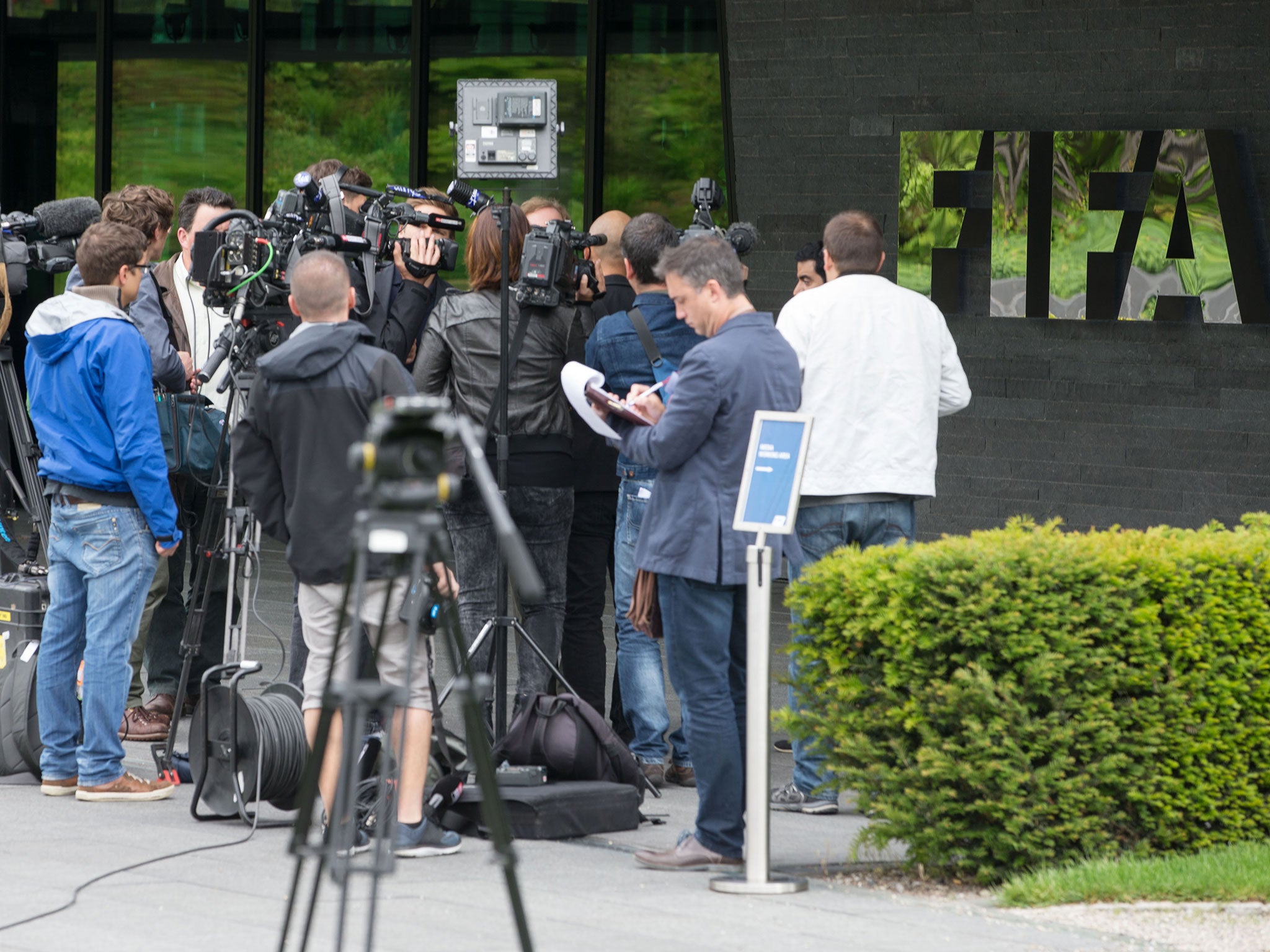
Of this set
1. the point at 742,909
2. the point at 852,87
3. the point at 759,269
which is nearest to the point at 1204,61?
the point at 852,87

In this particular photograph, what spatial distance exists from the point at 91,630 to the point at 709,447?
2.29m

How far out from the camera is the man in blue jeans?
Answer: 6270 mm

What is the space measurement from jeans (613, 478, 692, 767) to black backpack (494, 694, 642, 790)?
54 cm

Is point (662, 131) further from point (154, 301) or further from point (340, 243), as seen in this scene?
point (340, 243)

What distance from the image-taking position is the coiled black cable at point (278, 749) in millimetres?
6066

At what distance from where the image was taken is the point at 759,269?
37.4ft

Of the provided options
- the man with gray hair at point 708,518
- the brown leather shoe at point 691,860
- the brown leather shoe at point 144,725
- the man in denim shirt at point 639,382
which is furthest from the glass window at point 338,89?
the brown leather shoe at point 691,860

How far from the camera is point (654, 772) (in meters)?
6.89

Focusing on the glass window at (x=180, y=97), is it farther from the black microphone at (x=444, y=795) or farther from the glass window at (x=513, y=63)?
the black microphone at (x=444, y=795)

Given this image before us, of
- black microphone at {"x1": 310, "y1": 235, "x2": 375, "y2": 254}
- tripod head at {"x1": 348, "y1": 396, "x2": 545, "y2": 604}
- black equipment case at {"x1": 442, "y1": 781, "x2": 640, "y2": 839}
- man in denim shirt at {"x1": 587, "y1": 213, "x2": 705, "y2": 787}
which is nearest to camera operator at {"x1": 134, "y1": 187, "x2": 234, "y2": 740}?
black microphone at {"x1": 310, "y1": 235, "x2": 375, "y2": 254}

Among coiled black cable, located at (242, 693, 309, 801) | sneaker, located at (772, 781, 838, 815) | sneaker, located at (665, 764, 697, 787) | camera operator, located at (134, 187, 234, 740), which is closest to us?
coiled black cable, located at (242, 693, 309, 801)

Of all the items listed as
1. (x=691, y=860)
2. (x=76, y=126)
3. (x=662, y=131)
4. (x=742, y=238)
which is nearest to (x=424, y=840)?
(x=691, y=860)

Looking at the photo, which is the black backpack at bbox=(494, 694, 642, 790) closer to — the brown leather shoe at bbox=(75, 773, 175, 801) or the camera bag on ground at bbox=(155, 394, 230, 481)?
the brown leather shoe at bbox=(75, 773, 175, 801)

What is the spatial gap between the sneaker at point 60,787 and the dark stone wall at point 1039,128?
5.65 meters
